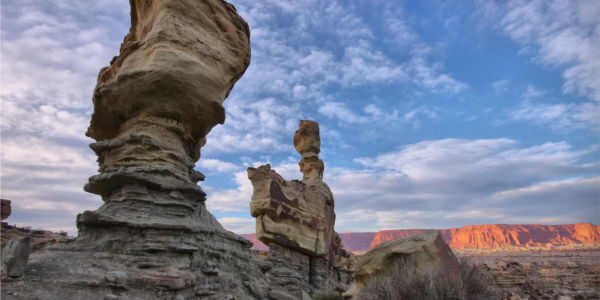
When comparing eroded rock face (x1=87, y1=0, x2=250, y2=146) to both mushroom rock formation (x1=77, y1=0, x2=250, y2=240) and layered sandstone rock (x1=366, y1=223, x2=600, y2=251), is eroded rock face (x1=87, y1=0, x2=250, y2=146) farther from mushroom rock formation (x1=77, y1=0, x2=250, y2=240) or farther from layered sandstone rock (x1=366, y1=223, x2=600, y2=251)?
layered sandstone rock (x1=366, y1=223, x2=600, y2=251)

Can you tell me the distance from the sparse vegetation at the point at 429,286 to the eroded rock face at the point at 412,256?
0.33 metres

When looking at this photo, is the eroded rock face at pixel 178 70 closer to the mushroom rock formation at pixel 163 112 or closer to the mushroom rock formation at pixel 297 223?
the mushroom rock formation at pixel 163 112

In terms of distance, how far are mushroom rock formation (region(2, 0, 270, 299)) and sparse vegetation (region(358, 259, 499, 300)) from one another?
263 cm

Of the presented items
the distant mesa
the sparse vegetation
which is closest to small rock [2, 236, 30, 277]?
the sparse vegetation

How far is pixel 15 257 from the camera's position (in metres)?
4.11

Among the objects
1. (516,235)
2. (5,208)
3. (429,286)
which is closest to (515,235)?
(516,235)

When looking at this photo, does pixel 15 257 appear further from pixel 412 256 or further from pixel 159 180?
pixel 412 256

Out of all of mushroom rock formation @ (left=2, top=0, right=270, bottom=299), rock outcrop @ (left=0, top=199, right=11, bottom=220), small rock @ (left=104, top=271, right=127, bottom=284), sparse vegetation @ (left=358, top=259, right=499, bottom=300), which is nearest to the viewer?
small rock @ (left=104, top=271, right=127, bottom=284)

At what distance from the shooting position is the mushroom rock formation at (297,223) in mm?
15719

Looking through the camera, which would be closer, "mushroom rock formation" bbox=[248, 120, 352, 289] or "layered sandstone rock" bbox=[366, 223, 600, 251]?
"mushroom rock formation" bbox=[248, 120, 352, 289]

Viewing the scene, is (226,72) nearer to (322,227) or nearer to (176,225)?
(176,225)

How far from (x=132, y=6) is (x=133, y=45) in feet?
7.89

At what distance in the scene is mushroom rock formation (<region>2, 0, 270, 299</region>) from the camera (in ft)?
15.9

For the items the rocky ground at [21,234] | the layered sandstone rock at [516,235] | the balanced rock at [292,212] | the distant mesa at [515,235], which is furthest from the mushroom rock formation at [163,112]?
the layered sandstone rock at [516,235]
